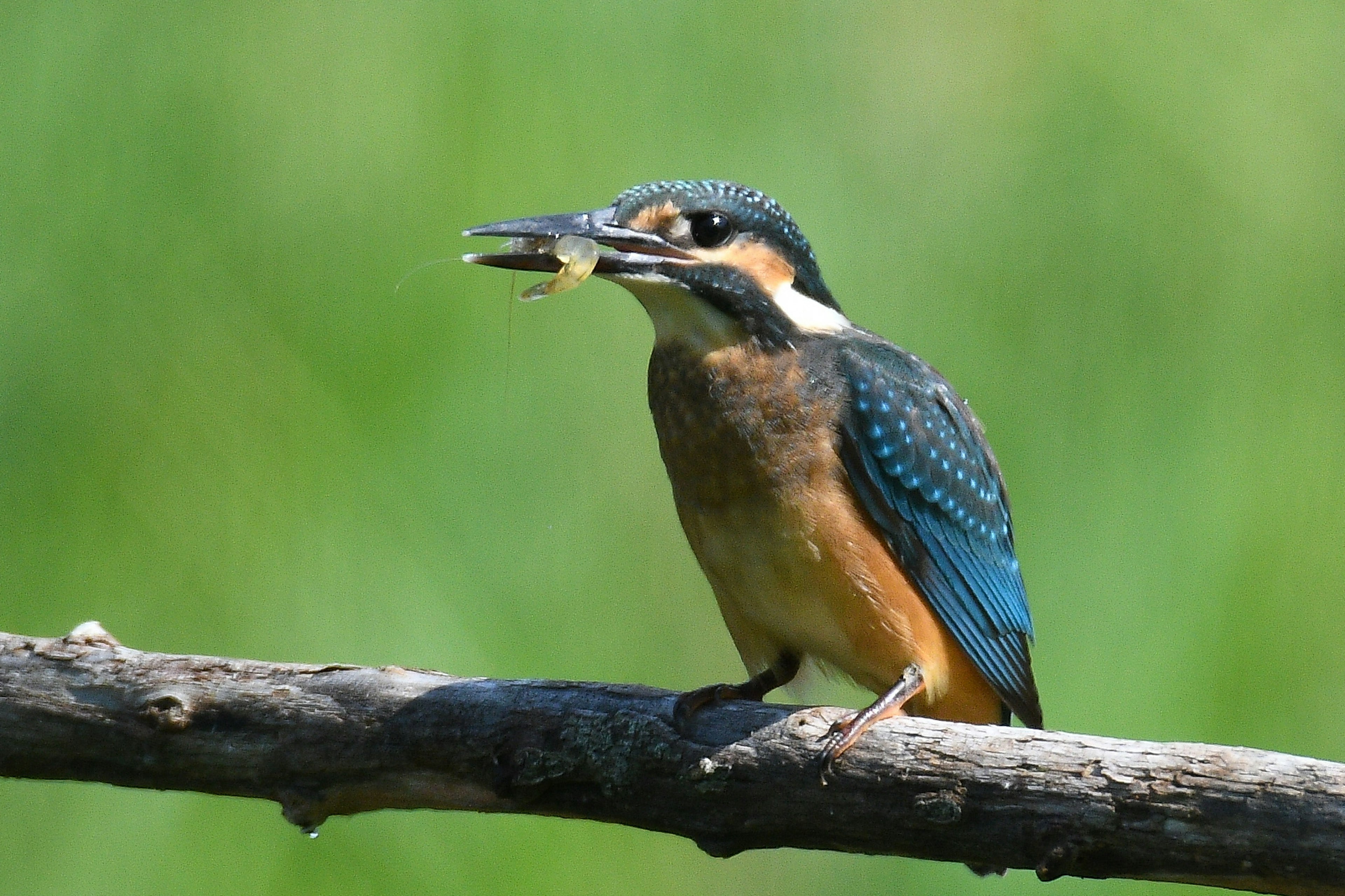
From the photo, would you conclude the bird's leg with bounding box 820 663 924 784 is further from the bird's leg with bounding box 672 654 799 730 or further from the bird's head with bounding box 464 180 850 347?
the bird's head with bounding box 464 180 850 347

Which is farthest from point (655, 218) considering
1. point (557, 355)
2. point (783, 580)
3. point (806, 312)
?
point (557, 355)

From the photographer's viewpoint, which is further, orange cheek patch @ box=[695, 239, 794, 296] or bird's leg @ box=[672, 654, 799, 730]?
orange cheek patch @ box=[695, 239, 794, 296]

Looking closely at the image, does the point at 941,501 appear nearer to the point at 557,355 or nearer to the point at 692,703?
the point at 692,703

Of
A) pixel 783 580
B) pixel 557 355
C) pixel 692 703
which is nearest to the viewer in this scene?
pixel 692 703

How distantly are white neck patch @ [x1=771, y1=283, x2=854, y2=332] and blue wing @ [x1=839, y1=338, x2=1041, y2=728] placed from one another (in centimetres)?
8

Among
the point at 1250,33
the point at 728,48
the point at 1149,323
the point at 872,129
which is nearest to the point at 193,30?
the point at 728,48

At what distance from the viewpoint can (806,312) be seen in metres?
2.30

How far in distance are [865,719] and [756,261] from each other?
778mm

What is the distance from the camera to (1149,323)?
3.21 metres

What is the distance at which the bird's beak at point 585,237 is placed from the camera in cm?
202

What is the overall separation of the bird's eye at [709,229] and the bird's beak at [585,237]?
0.05 m

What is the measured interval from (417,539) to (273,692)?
117 cm

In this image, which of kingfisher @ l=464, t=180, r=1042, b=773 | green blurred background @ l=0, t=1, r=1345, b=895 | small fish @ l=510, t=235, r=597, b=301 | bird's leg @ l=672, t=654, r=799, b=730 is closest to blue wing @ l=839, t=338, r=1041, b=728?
kingfisher @ l=464, t=180, r=1042, b=773

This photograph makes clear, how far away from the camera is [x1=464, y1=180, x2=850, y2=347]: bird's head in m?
2.05
